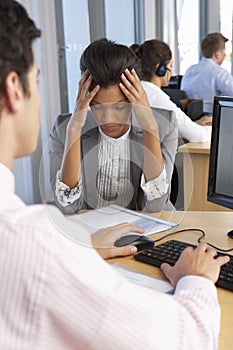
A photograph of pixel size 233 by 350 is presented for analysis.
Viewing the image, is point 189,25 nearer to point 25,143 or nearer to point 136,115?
point 136,115

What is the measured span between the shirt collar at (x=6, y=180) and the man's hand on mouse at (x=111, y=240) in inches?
21.9

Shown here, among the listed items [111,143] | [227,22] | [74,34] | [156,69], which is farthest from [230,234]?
[227,22]

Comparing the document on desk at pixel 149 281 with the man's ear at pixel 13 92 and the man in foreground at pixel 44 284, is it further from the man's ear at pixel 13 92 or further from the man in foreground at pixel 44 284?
the man's ear at pixel 13 92

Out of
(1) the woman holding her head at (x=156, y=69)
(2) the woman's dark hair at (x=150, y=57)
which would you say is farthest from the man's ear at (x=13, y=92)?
(2) the woman's dark hair at (x=150, y=57)

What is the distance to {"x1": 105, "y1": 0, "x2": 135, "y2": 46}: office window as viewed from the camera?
15.3 ft

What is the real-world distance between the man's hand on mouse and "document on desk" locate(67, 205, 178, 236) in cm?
4

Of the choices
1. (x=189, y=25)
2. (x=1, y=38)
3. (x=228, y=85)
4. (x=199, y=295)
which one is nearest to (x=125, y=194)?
(x=199, y=295)

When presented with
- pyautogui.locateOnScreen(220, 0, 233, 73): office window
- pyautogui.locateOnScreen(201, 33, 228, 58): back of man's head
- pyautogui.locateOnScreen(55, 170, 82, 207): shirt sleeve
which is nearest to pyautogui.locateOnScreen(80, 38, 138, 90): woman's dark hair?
pyautogui.locateOnScreen(55, 170, 82, 207): shirt sleeve

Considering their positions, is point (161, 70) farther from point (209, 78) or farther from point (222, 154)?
point (209, 78)

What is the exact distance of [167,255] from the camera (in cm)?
131

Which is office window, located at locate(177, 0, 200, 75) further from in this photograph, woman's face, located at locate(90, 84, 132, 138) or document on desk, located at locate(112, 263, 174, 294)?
document on desk, located at locate(112, 263, 174, 294)

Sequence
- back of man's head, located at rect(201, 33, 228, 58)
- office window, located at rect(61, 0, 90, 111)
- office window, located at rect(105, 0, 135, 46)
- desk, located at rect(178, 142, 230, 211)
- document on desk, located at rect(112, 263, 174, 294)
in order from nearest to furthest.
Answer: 1. document on desk, located at rect(112, 263, 174, 294)
2. desk, located at rect(178, 142, 230, 211)
3. office window, located at rect(61, 0, 90, 111)
4. office window, located at rect(105, 0, 135, 46)
5. back of man's head, located at rect(201, 33, 228, 58)

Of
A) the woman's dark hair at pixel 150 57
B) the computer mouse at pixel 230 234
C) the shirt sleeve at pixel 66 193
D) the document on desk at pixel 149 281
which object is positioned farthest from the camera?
the woman's dark hair at pixel 150 57

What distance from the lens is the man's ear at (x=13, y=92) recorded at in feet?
2.36
